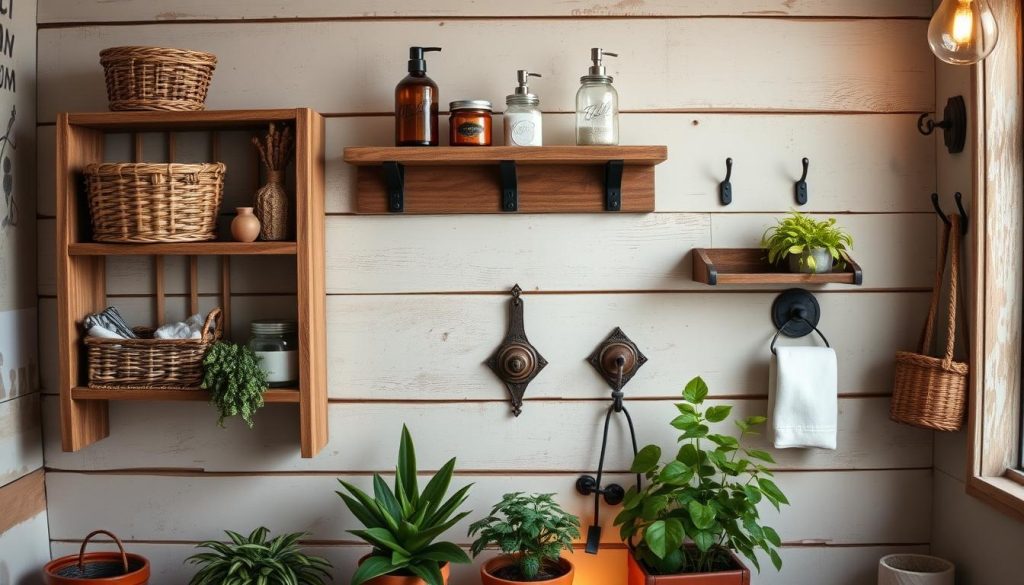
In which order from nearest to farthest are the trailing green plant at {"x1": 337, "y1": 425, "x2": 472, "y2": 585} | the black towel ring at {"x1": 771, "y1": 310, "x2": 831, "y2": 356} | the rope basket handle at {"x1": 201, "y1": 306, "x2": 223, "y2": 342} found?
the trailing green plant at {"x1": 337, "y1": 425, "x2": 472, "y2": 585} → the rope basket handle at {"x1": 201, "y1": 306, "x2": 223, "y2": 342} → the black towel ring at {"x1": 771, "y1": 310, "x2": 831, "y2": 356}

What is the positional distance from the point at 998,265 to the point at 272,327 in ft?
4.60

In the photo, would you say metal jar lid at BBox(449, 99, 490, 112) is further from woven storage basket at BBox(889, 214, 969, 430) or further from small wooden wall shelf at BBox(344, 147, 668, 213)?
woven storage basket at BBox(889, 214, 969, 430)

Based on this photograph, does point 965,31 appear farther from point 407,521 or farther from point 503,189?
point 407,521

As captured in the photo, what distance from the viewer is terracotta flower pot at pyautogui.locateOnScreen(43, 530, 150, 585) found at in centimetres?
174

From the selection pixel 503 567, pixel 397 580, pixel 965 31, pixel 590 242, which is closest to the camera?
pixel 965 31

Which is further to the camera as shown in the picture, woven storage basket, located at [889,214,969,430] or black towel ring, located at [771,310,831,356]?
black towel ring, located at [771,310,831,356]

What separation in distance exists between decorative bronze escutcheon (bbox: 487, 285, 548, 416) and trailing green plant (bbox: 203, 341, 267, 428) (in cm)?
48

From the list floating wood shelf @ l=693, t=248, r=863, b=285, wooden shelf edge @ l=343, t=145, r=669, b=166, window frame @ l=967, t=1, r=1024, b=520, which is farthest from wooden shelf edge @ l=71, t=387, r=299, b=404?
window frame @ l=967, t=1, r=1024, b=520

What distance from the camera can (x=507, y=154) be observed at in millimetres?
1767

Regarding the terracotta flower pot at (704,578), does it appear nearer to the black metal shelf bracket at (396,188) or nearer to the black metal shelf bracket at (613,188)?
the black metal shelf bracket at (613,188)

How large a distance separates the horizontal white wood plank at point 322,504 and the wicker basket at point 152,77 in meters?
0.79

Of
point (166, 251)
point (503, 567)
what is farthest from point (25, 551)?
point (503, 567)

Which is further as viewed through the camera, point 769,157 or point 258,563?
point 769,157

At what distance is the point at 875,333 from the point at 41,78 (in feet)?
6.06
